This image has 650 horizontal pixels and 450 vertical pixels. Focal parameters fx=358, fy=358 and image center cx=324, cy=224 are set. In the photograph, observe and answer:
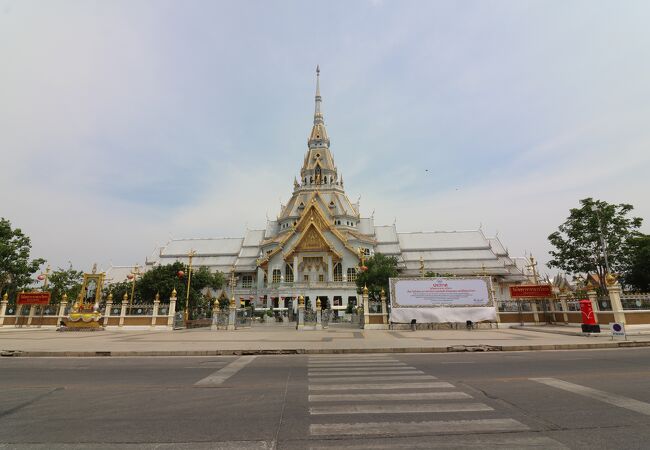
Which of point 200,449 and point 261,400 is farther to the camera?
point 261,400

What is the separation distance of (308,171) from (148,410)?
55076 mm

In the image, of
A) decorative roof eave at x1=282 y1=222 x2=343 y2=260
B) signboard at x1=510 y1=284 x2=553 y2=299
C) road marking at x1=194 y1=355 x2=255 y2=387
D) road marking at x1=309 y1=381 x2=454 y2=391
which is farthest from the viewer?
decorative roof eave at x1=282 y1=222 x2=343 y2=260

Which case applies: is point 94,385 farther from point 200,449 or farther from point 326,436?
point 326,436

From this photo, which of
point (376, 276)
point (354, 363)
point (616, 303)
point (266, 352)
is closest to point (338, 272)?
point (376, 276)

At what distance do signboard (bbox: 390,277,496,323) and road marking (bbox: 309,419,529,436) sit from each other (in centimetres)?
1932

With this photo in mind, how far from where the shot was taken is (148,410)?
510cm

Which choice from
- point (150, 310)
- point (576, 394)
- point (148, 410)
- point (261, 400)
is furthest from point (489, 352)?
point (150, 310)

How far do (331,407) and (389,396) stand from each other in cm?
114

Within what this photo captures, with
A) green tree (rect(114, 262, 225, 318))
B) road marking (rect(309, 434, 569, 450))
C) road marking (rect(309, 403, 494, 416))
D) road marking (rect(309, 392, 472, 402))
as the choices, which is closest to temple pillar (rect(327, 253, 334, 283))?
green tree (rect(114, 262, 225, 318))

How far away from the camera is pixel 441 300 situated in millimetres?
23312

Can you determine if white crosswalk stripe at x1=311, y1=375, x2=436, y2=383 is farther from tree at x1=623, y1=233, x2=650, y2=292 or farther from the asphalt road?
tree at x1=623, y1=233, x2=650, y2=292

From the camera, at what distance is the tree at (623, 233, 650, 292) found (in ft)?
107

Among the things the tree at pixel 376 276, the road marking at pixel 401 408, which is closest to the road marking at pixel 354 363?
the road marking at pixel 401 408

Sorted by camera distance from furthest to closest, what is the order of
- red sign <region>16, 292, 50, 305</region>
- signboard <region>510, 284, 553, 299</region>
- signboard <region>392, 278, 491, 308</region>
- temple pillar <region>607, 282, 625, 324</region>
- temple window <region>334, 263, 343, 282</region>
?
temple window <region>334, 263, 343, 282</region> → red sign <region>16, 292, 50, 305</region> → signboard <region>510, 284, 553, 299</region> → signboard <region>392, 278, 491, 308</region> → temple pillar <region>607, 282, 625, 324</region>
